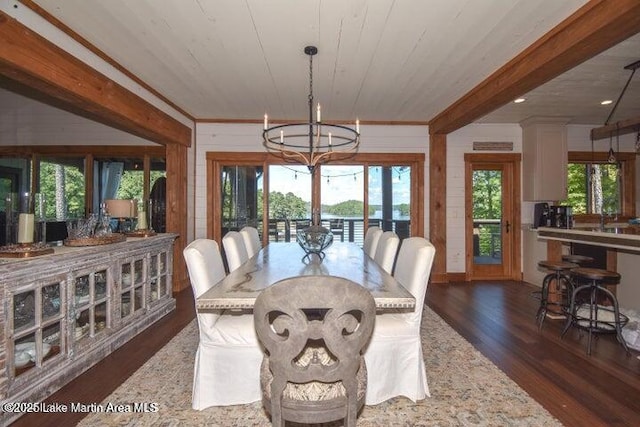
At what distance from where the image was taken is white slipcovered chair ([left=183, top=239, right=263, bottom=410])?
211 cm

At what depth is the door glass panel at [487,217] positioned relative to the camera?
597 cm

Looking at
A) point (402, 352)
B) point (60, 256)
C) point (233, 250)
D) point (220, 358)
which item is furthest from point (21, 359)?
point (402, 352)

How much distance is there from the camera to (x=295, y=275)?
2359 mm

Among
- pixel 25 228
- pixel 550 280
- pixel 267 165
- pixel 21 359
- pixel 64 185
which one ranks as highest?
pixel 267 165

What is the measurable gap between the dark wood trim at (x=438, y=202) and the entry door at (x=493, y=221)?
473mm

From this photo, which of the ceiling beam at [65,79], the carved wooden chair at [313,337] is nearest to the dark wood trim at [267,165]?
the ceiling beam at [65,79]

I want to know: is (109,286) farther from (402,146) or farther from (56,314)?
(402,146)

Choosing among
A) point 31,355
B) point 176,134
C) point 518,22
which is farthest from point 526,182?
point 31,355

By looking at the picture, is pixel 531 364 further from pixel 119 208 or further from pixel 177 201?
pixel 177 201

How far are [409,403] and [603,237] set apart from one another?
7.94 feet

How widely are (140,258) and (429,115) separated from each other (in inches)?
172

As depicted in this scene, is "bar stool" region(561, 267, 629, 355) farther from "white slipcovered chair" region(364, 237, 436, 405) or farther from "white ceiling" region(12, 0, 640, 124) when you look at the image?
"white ceiling" region(12, 0, 640, 124)

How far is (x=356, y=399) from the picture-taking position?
1.46 meters

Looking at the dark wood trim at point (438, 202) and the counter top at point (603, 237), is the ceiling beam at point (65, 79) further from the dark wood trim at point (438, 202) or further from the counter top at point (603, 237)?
the counter top at point (603, 237)
